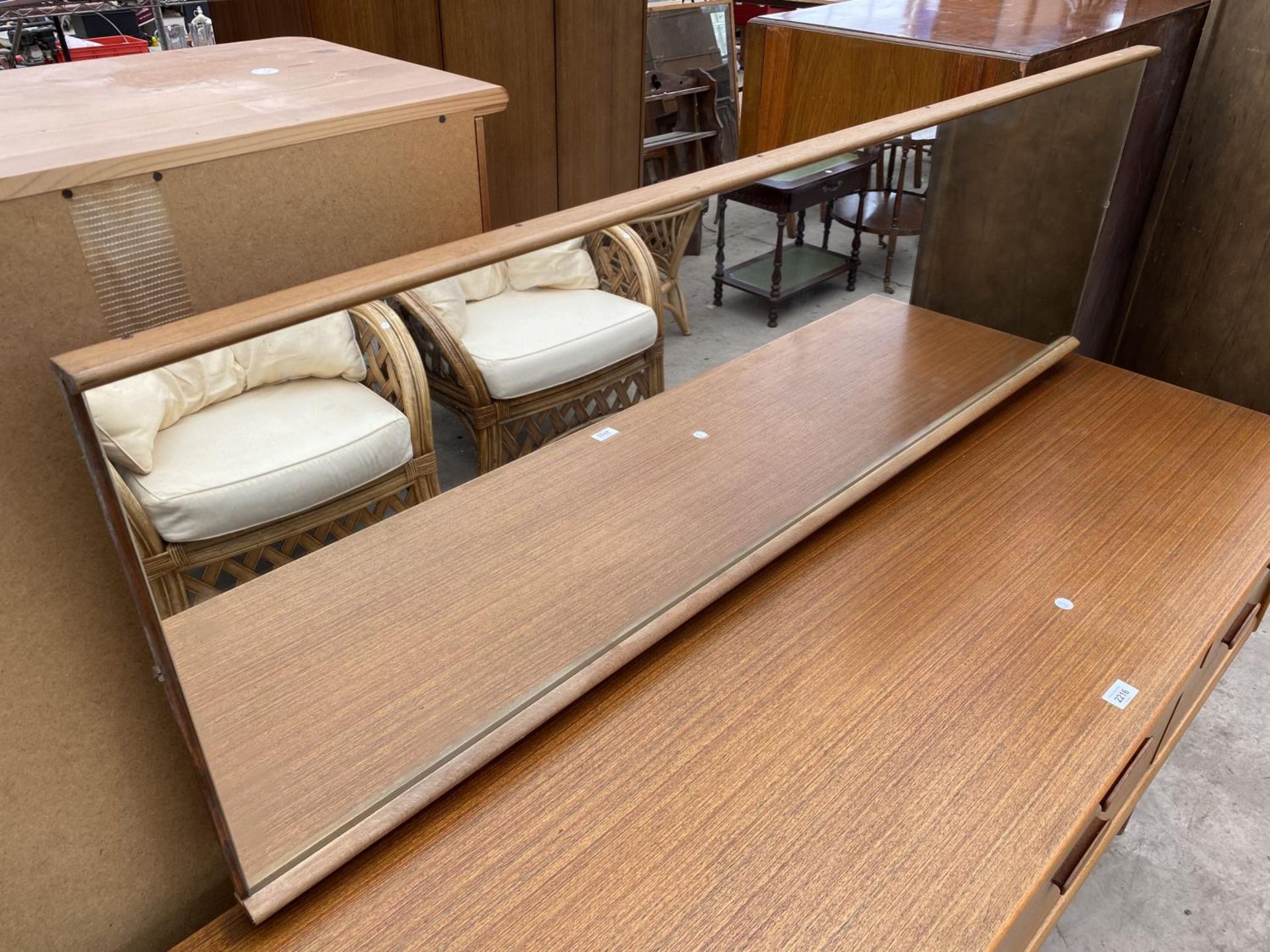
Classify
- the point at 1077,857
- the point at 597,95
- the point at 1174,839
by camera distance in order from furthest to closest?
the point at 597,95 → the point at 1174,839 → the point at 1077,857

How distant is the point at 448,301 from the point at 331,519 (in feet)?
0.66

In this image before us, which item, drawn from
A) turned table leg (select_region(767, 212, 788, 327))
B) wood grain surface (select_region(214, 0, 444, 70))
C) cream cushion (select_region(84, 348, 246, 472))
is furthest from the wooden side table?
wood grain surface (select_region(214, 0, 444, 70))

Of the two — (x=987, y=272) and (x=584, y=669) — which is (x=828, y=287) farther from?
(x=584, y=669)

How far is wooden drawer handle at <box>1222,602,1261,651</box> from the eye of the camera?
135cm

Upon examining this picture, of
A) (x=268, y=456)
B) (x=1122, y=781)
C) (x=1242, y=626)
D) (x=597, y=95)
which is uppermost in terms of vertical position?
(x=268, y=456)

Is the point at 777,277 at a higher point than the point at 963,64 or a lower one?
lower

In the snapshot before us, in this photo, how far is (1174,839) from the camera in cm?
160

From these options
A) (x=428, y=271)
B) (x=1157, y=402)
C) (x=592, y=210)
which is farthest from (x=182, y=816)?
(x=1157, y=402)

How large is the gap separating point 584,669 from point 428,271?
44 cm

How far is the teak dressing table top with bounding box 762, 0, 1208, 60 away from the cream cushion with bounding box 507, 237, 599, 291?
928mm

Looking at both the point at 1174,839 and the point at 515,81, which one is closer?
the point at 1174,839

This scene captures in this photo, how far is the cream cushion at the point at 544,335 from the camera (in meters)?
0.81

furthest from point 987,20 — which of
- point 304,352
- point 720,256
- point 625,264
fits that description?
point 304,352

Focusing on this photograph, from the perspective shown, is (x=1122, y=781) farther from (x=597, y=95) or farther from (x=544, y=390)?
(x=597, y=95)
